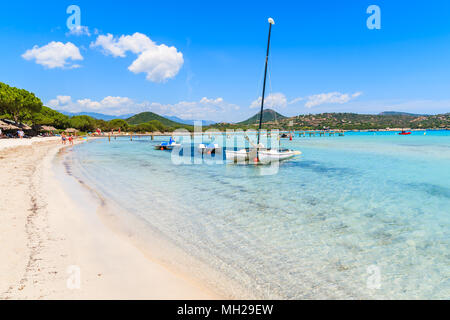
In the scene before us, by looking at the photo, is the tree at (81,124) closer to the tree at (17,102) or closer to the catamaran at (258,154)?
the tree at (17,102)

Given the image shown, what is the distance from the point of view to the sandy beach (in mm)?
4316

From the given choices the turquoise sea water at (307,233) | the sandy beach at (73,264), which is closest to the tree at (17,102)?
the turquoise sea water at (307,233)

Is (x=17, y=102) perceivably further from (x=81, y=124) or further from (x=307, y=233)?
(x=307, y=233)

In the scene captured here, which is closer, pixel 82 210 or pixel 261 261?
pixel 261 261

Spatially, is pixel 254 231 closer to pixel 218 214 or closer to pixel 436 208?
pixel 218 214

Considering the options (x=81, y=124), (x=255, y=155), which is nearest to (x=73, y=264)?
(x=255, y=155)

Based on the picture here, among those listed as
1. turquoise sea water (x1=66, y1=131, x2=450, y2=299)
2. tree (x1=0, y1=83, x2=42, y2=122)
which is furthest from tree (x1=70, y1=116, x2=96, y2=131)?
turquoise sea water (x1=66, y1=131, x2=450, y2=299)

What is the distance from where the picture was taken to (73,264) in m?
5.25

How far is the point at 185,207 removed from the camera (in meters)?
11.2

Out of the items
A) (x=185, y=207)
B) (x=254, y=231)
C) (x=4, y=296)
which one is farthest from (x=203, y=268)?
(x=185, y=207)

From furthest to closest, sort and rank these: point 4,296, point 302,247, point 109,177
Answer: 1. point 109,177
2. point 302,247
3. point 4,296

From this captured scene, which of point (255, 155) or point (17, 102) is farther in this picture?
point (17, 102)

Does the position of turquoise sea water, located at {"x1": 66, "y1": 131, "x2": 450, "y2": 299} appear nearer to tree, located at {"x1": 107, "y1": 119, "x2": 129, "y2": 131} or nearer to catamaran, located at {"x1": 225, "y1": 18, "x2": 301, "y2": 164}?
catamaran, located at {"x1": 225, "y1": 18, "x2": 301, "y2": 164}
